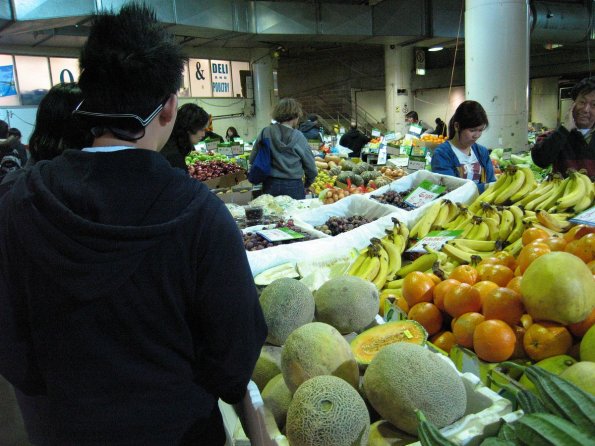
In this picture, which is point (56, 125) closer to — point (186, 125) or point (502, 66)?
point (186, 125)

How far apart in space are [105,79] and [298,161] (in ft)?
12.7

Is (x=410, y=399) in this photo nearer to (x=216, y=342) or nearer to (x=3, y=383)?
(x=216, y=342)

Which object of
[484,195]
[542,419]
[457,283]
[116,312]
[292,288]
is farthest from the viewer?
[484,195]

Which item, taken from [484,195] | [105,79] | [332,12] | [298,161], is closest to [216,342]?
[105,79]

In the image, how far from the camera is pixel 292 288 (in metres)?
1.60

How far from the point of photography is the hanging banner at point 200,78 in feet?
46.5

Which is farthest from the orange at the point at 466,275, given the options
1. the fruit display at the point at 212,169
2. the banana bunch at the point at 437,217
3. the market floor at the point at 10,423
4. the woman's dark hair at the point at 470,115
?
the fruit display at the point at 212,169

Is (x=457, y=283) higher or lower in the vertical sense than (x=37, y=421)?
higher

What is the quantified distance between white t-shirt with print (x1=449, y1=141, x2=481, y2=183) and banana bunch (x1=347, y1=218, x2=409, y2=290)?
1423 millimetres

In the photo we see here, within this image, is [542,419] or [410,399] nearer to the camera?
[542,419]

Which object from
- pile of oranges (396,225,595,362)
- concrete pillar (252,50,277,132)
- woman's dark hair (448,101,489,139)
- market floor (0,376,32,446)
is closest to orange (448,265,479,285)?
pile of oranges (396,225,595,362)

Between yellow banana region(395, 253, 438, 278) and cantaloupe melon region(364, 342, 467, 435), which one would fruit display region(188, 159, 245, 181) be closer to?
yellow banana region(395, 253, 438, 278)

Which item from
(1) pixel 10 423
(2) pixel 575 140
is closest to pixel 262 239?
(1) pixel 10 423

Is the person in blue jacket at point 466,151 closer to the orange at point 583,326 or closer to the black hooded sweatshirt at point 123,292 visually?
the orange at point 583,326
